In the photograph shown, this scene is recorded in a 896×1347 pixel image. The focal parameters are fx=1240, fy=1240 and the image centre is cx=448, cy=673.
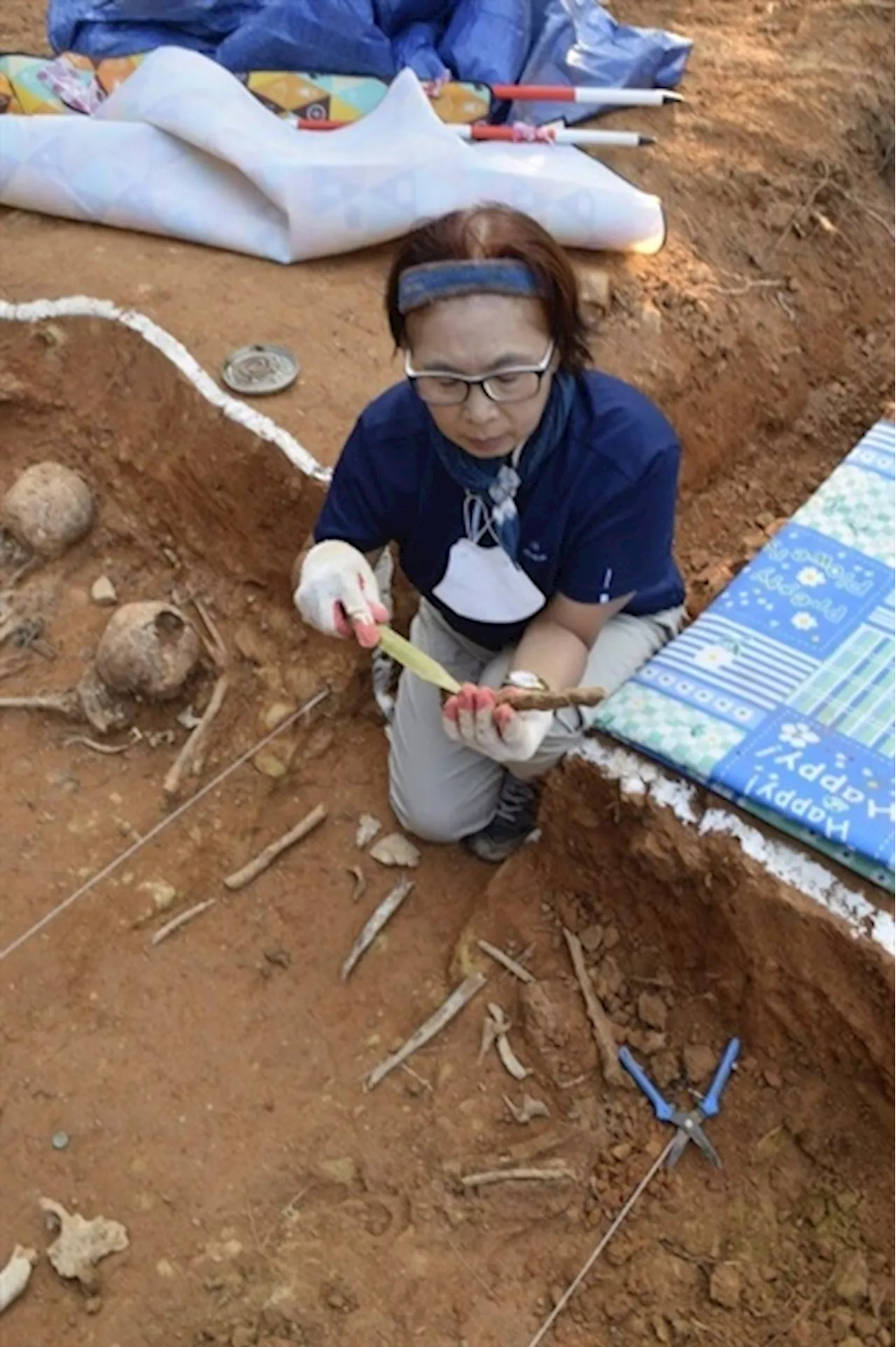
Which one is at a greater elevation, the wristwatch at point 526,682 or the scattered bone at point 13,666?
the wristwatch at point 526,682

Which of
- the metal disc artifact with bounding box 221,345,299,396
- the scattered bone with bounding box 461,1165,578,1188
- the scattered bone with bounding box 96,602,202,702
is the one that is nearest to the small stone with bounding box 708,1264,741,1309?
the scattered bone with bounding box 461,1165,578,1188

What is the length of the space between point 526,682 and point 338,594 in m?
0.42

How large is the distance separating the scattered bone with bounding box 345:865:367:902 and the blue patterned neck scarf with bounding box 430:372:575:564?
1.06 metres

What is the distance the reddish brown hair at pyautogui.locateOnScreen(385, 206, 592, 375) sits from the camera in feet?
6.84

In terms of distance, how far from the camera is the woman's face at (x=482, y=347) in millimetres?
2098

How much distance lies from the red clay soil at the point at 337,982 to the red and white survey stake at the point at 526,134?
53 cm

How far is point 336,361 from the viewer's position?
3.69 meters

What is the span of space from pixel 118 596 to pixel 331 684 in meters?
0.79

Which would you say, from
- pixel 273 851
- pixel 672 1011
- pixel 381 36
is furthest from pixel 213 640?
pixel 381 36

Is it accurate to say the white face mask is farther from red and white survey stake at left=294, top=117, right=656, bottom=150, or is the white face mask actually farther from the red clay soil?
red and white survey stake at left=294, top=117, right=656, bottom=150

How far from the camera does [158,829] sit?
3.19m

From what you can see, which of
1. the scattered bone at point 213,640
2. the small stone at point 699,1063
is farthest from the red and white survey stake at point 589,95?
the small stone at point 699,1063

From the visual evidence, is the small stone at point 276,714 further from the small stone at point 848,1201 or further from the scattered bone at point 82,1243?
the small stone at point 848,1201

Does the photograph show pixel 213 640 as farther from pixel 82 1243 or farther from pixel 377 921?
pixel 82 1243
